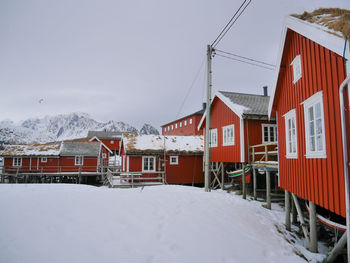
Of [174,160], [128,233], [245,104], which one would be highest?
[245,104]

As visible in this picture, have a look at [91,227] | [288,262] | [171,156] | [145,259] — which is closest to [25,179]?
[171,156]

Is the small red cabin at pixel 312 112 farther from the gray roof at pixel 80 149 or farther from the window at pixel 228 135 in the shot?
the gray roof at pixel 80 149

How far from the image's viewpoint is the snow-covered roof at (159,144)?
785 inches

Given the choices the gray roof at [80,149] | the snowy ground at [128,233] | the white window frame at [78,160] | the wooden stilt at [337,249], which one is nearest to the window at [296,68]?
the wooden stilt at [337,249]

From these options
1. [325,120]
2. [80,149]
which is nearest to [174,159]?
[80,149]

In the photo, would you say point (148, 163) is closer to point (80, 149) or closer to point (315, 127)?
point (80, 149)

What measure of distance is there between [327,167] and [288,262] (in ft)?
8.18

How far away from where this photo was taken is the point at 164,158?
2023 cm

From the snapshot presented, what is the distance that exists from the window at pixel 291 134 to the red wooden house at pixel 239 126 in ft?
18.1

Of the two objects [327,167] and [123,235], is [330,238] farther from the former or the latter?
[123,235]

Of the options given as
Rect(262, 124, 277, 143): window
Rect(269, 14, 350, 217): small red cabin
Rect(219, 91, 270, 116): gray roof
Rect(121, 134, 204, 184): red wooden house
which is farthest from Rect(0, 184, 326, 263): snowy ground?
Rect(121, 134, 204, 184): red wooden house

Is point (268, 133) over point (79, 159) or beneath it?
over

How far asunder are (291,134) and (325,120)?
8.78ft

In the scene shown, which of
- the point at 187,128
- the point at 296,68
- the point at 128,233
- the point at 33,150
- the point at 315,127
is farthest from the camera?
the point at 187,128
